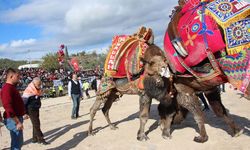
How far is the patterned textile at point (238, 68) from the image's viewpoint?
5039 millimetres

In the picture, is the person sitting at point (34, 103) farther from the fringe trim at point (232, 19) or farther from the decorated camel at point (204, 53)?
the fringe trim at point (232, 19)

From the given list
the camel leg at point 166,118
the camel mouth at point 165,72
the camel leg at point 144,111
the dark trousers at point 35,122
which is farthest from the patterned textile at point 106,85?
the camel mouth at point 165,72

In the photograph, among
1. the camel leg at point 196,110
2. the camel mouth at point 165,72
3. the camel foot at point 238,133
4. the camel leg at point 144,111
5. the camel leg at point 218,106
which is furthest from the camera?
the camel leg at point 144,111

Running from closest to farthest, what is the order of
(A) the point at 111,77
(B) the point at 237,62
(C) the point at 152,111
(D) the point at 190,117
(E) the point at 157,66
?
1. (B) the point at 237,62
2. (E) the point at 157,66
3. (A) the point at 111,77
4. (D) the point at 190,117
5. (C) the point at 152,111

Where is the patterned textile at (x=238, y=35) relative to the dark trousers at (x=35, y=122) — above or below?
above

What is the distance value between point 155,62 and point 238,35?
1.67m

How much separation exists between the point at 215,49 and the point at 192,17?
72 cm

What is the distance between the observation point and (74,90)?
11156 mm

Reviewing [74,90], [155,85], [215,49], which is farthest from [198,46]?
[74,90]

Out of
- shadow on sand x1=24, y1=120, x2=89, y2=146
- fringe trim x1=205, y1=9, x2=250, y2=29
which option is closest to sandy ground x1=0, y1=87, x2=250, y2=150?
shadow on sand x1=24, y1=120, x2=89, y2=146

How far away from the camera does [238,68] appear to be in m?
5.12

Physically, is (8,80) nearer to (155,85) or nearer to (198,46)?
(155,85)

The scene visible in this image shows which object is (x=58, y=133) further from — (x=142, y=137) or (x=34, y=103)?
(x=142, y=137)

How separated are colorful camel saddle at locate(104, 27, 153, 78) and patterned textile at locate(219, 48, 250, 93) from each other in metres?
2.04
